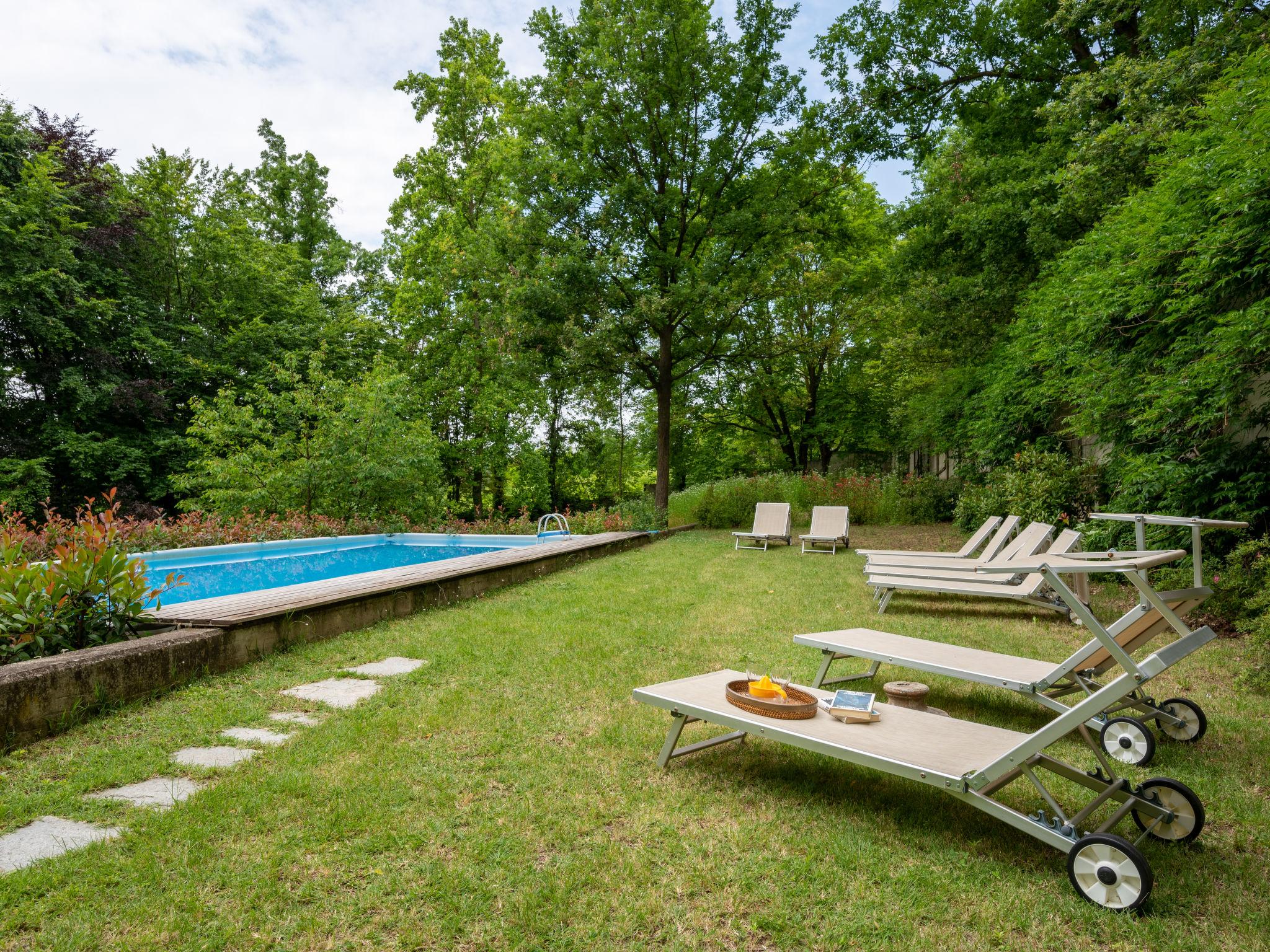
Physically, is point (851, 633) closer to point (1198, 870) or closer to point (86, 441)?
point (1198, 870)

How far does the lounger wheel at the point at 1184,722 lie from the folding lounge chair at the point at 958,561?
296 cm

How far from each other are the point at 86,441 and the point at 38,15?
11.7 m

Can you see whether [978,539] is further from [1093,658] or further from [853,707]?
[853,707]

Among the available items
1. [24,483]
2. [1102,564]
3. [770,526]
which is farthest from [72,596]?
[24,483]

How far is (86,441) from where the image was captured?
17.3 m

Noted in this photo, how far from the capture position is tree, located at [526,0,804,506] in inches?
A: 598

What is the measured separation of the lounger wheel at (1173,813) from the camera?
2.42m

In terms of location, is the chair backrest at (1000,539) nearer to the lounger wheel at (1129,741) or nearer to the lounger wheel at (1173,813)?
the lounger wheel at (1129,741)

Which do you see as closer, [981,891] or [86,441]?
[981,891]

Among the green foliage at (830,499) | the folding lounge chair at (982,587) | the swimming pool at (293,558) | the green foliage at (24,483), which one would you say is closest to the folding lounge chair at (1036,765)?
the folding lounge chair at (982,587)

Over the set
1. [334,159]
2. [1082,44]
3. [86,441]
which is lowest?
[86,441]

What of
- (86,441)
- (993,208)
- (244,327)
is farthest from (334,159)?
(993,208)

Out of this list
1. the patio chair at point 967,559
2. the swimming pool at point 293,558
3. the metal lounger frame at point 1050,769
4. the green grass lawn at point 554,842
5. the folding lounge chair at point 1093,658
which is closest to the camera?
the green grass lawn at point 554,842

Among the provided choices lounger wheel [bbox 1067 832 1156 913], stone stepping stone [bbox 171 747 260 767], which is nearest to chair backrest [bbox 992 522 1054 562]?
lounger wheel [bbox 1067 832 1156 913]
